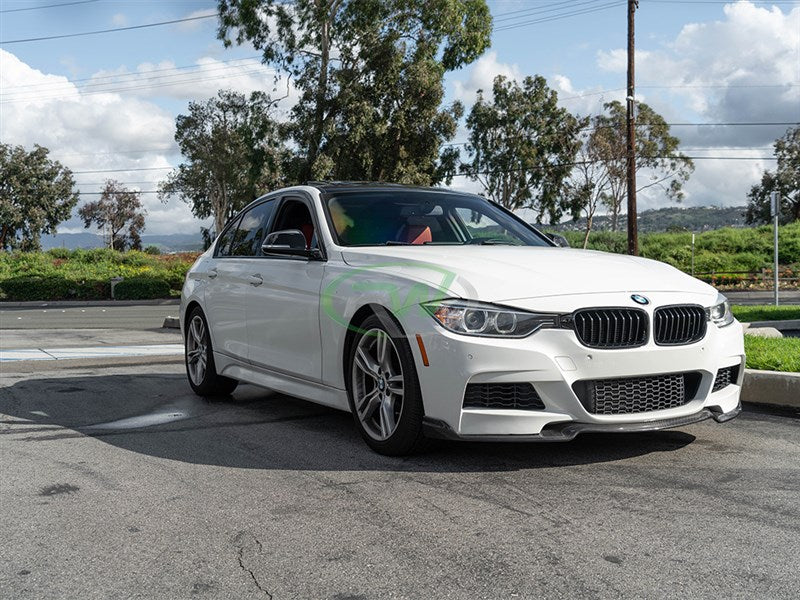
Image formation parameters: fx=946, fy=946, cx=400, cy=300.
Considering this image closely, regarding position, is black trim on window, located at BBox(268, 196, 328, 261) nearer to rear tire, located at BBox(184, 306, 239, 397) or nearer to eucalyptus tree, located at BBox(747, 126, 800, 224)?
rear tire, located at BBox(184, 306, 239, 397)

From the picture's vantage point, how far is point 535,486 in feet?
15.7

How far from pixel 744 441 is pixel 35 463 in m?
4.34

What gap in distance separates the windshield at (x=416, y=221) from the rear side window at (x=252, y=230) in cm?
88

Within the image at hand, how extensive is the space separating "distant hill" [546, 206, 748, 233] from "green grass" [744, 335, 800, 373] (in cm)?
1163

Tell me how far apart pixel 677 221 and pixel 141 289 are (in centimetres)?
7026

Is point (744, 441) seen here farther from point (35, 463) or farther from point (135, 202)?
point (135, 202)

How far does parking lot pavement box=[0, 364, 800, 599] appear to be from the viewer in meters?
3.48

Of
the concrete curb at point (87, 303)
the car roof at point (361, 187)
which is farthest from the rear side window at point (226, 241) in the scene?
the concrete curb at point (87, 303)

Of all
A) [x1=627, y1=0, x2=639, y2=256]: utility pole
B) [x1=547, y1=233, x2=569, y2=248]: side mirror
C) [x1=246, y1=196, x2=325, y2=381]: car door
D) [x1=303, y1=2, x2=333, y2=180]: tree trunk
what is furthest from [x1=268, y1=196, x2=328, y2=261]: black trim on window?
[x1=303, y1=2, x2=333, y2=180]: tree trunk

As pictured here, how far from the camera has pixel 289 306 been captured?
6441 mm

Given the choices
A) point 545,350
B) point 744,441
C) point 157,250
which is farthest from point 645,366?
point 157,250

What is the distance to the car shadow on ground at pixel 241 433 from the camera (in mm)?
5441

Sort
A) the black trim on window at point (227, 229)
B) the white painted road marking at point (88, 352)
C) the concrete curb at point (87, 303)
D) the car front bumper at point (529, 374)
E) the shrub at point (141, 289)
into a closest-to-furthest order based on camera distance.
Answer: the car front bumper at point (529, 374), the black trim on window at point (227, 229), the white painted road marking at point (88, 352), the concrete curb at point (87, 303), the shrub at point (141, 289)

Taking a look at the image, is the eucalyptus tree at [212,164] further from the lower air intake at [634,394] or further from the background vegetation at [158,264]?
the lower air intake at [634,394]
